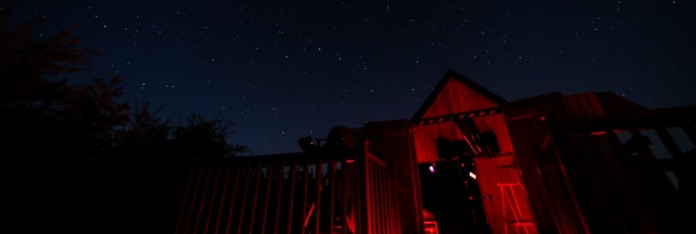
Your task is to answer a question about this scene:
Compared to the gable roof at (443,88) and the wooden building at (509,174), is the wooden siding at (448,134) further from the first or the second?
the gable roof at (443,88)

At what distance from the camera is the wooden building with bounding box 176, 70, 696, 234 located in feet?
7.03

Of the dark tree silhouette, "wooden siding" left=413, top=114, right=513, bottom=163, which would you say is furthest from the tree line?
A: "wooden siding" left=413, top=114, right=513, bottom=163

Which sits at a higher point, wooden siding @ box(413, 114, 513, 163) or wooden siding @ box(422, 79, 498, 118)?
wooden siding @ box(422, 79, 498, 118)

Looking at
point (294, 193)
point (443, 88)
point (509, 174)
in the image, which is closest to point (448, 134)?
point (443, 88)

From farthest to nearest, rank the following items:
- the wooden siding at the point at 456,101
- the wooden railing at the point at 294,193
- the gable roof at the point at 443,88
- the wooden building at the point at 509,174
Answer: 1. the gable roof at the point at 443,88
2. the wooden siding at the point at 456,101
3. the wooden railing at the point at 294,193
4. the wooden building at the point at 509,174

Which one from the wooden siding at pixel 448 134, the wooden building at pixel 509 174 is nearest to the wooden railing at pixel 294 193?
the wooden building at pixel 509 174

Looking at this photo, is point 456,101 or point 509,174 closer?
point 509,174

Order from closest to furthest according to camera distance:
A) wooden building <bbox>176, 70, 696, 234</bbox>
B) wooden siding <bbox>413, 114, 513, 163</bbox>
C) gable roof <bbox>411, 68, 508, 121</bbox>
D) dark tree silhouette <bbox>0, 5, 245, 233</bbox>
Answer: wooden building <bbox>176, 70, 696, 234</bbox> < dark tree silhouette <bbox>0, 5, 245, 233</bbox> < wooden siding <bbox>413, 114, 513, 163</bbox> < gable roof <bbox>411, 68, 508, 121</bbox>

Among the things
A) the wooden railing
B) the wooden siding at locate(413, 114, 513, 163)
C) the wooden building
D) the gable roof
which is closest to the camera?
the wooden building

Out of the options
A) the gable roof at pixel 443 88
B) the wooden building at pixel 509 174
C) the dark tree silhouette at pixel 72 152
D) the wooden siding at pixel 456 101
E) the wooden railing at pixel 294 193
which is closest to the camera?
the wooden building at pixel 509 174

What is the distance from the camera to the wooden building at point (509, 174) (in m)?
2.14

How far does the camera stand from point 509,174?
9.13 m

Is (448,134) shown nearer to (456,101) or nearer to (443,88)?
(456,101)

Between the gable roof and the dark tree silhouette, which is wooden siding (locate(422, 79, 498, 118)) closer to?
the gable roof
